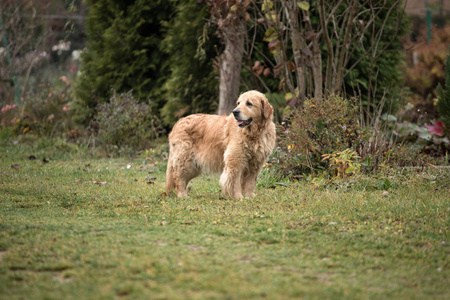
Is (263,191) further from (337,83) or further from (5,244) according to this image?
(5,244)

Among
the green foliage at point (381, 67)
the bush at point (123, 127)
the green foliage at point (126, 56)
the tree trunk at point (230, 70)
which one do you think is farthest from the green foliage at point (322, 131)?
the green foliage at point (126, 56)

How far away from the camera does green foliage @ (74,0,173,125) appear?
43.5ft

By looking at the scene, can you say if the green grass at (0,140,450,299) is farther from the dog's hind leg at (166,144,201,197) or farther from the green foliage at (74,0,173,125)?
the green foliage at (74,0,173,125)

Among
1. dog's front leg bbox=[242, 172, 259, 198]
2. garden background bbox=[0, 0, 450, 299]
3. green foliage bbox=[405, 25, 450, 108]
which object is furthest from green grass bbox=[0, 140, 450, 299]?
green foliage bbox=[405, 25, 450, 108]

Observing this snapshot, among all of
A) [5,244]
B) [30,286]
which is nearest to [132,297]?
[30,286]

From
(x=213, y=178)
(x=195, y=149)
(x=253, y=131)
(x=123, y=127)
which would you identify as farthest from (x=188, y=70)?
(x=253, y=131)

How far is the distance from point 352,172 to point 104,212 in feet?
11.0

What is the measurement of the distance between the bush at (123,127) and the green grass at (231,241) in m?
3.58

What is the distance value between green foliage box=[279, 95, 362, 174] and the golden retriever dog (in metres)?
0.88

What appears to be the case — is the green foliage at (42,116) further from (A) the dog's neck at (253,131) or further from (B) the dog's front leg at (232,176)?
(A) the dog's neck at (253,131)

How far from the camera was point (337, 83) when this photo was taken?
343 inches

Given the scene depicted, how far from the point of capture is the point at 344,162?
7145 millimetres

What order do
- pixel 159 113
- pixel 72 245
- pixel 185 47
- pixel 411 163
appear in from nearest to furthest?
pixel 72 245, pixel 411 163, pixel 185 47, pixel 159 113

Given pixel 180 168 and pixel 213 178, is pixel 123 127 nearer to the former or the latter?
pixel 213 178
